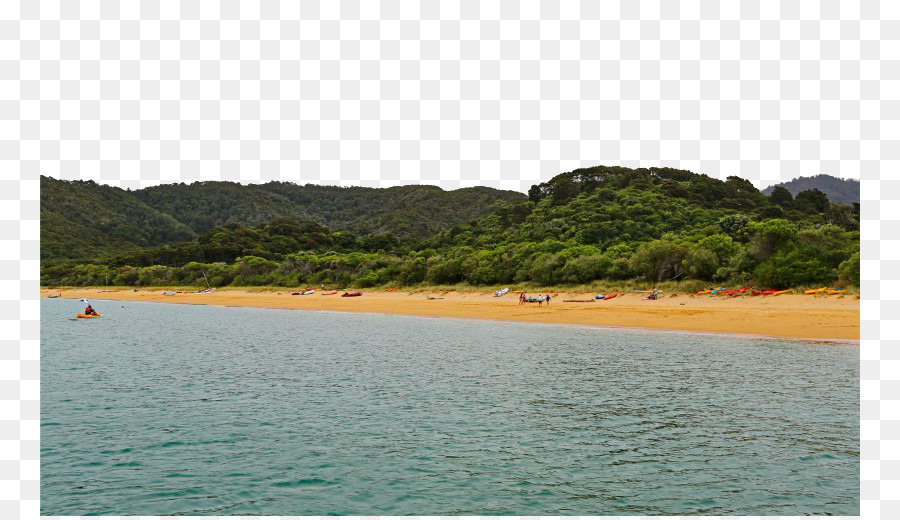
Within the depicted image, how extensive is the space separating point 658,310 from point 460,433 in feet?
114

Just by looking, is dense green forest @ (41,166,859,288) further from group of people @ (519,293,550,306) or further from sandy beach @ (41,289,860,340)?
group of people @ (519,293,550,306)

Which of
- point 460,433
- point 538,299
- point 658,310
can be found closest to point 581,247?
point 538,299

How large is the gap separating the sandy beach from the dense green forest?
406 centimetres

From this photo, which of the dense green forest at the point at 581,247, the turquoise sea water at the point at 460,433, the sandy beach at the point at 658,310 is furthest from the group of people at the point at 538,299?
the turquoise sea water at the point at 460,433

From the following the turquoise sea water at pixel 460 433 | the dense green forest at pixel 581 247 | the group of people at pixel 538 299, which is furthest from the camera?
the group of people at pixel 538 299

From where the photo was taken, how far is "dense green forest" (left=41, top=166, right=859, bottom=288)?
50125 mm

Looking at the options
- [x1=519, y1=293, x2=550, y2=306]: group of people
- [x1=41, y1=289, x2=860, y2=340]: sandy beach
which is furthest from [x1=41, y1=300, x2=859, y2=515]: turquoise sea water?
[x1=519, y1=293, x2=550, y2=306]: group of people

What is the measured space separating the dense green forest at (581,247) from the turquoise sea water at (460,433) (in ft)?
77.6

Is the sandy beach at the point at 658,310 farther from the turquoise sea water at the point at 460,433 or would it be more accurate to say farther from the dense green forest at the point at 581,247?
the turquoise sea water at the point at 460,433

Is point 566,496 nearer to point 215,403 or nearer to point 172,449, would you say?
point 172,449

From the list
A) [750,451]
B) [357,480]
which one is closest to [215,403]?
[357,480]

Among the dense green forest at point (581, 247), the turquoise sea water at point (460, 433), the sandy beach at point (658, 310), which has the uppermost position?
the dense green forest at point (581, 247)

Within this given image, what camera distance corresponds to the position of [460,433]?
14.7 metres

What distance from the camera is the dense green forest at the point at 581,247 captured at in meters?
50.1
